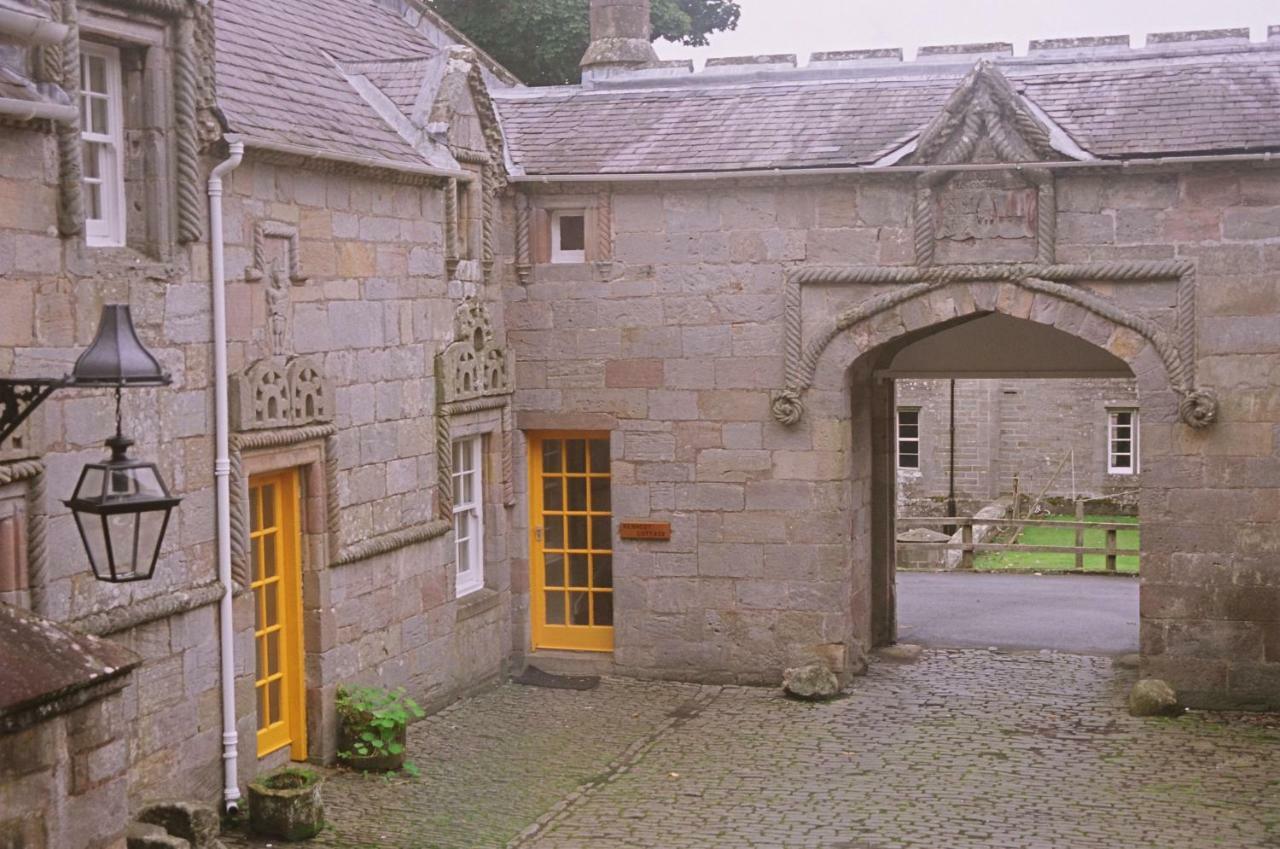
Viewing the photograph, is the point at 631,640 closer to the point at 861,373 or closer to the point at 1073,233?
the point at 861,373

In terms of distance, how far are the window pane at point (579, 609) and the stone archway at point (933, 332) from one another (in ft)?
7.76

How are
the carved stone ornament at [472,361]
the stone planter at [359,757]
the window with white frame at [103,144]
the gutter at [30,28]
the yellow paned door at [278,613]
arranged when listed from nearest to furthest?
the gutter at [30,28], the window with white frame at [103,144], the yellow paned door at [278,613], the stone planter at [359,757], the carved stone ornament at [472,361]

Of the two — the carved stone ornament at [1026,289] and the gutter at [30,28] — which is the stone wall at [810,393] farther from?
the gutter at [30,28]

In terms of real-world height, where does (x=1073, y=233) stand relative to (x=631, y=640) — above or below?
above

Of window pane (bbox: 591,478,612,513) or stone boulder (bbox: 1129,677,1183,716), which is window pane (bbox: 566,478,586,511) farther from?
stone boulder (bbox: 1129,677,1183,716)

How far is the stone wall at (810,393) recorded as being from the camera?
43.2ft

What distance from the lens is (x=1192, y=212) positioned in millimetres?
13164

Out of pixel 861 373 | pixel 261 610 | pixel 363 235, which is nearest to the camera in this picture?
pixel 261 610

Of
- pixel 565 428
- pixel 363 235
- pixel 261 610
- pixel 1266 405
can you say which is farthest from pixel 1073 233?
pixel 261 610

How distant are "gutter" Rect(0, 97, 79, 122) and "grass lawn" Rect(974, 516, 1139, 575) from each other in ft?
52.6

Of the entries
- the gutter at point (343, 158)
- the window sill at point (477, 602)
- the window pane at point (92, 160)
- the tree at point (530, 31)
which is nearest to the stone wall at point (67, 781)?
the window pane at point (92, 160)

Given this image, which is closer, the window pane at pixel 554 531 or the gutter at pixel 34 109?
the gutter at pixel 34 109

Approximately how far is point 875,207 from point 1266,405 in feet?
11.1

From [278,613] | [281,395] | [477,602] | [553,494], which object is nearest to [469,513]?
[477,602]
